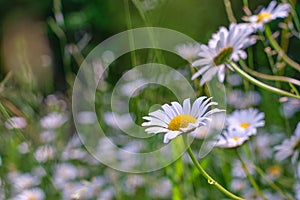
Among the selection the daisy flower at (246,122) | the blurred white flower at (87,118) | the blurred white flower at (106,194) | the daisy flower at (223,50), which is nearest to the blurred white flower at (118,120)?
the blurred white flower at (87,118)

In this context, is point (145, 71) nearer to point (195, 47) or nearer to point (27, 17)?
point (195, 47)

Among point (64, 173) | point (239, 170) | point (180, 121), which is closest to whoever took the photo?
point (180, 121)

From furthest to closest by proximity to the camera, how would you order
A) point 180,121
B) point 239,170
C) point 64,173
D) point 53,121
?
point 53,121
point 64,173
point 239,170
point 180,121

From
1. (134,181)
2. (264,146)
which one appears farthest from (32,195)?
(264,146)

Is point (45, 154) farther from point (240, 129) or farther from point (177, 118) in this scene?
point (177, 118)

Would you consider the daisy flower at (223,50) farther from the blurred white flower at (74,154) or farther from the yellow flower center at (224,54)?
the blurred white flower at (74,154)

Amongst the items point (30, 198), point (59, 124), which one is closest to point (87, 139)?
point (59, 124)
